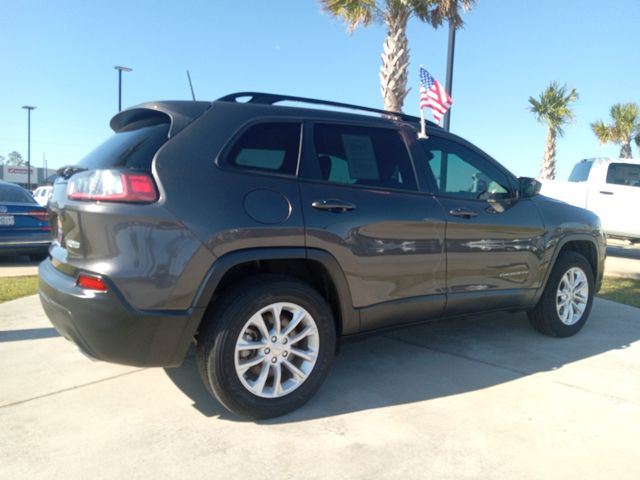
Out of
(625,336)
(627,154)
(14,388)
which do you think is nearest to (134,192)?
(14,388)

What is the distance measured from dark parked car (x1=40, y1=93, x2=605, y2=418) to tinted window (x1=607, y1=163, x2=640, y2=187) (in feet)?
28.2

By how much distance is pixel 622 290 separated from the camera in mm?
7016

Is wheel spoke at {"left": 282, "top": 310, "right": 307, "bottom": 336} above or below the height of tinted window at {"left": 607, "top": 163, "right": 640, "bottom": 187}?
below

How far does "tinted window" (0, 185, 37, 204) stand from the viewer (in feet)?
27.3

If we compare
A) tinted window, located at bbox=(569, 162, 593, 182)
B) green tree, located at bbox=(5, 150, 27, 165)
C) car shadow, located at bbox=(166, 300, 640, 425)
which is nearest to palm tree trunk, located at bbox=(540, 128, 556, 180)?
tinted window, located at bbox=(569, 162, 593, 182)

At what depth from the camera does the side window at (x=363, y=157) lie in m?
3.19

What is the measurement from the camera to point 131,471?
93.2 inches

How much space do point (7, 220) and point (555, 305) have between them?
8068 mm

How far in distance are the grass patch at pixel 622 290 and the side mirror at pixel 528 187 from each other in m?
3.01

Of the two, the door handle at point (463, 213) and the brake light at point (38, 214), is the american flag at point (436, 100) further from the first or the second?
the brake light at point (38, 214)

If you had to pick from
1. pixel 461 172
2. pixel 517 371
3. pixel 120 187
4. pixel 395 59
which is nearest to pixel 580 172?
pixel 395 59

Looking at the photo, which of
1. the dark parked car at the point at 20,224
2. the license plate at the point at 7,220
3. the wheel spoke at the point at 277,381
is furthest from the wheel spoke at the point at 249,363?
the license plate at the point at 7,220

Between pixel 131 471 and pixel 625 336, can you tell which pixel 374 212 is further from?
pixel 625 336

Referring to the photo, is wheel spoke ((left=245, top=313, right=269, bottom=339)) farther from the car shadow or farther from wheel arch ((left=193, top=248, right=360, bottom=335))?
the car shadow
